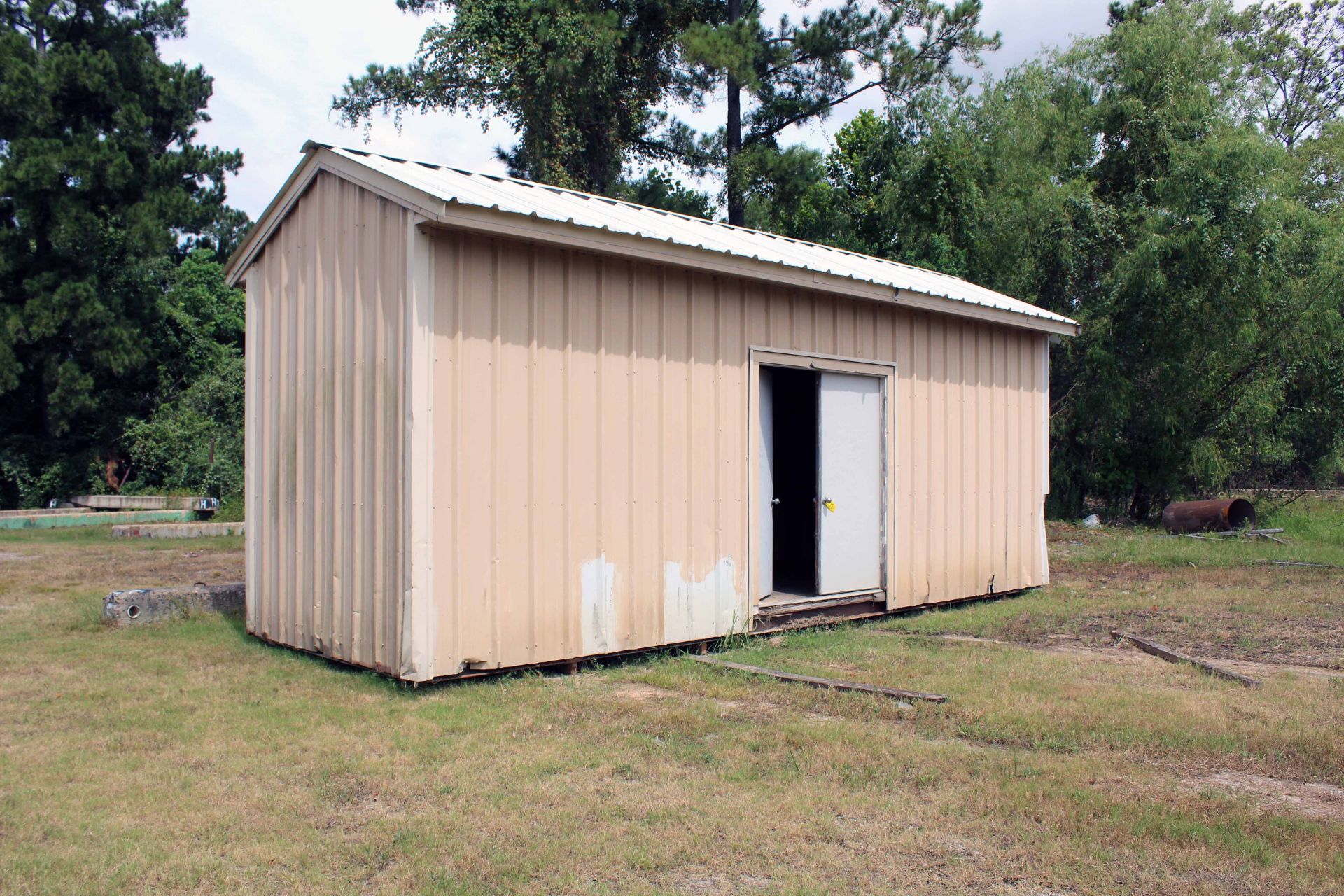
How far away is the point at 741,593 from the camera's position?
26.3ft

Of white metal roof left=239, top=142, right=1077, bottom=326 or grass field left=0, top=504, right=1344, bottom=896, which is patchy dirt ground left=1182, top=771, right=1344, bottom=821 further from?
white metal roof left=239, top=142, right=1077, bottom=326

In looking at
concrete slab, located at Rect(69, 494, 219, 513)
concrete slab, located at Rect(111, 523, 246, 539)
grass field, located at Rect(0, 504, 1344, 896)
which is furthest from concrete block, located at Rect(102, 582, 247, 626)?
concrete slab, located at Rect(69, 494, 219, 513)

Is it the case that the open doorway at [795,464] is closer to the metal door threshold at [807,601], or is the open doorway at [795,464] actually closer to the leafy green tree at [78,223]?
the metal door threshold at [807,601]

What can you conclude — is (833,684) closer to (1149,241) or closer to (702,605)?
(702,605)

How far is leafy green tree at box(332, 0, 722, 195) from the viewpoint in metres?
20.8

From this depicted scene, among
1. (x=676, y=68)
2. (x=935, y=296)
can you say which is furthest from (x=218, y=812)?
(x=676, y=68)

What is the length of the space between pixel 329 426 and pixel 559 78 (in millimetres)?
15404

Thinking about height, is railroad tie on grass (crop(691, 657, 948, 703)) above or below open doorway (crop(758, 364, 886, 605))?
below

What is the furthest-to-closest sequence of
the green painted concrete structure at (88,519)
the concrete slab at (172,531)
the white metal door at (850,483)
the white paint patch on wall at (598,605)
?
the green painted concrete structure at (88,519) < the concrete slab at (172,531) < the white metal door at (850,483) < the white paint patch on wall at (598,605)

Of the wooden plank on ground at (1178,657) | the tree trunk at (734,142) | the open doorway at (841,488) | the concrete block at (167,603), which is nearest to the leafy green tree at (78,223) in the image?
the tree trunk at (734,142)

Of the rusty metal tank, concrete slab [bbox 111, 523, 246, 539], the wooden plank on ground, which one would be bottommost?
the wooden plank on ground

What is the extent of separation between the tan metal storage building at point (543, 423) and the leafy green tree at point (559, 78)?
12763 mm

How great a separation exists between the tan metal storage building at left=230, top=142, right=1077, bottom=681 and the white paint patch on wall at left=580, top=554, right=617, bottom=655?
2 cm

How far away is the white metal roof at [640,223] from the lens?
6.66 m
